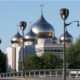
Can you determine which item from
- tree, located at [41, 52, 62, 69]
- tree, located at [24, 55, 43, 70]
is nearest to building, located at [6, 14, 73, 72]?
tree, located at [41, 52, 62, 69]

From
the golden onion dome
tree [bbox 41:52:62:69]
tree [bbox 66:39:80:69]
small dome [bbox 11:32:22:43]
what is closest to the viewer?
tree [bbox 41:52:62:69]

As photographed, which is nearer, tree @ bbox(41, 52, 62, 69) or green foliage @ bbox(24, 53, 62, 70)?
green foliage @ bbox(24, 53, 62, 70)

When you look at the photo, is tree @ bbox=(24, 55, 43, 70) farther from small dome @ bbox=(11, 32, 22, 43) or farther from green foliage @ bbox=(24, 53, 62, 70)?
small dome @ bbox=(11, 32, 22, 43)

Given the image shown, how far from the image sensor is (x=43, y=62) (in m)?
120

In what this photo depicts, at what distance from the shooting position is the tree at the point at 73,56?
118m

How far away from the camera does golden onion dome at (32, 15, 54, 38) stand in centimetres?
12525

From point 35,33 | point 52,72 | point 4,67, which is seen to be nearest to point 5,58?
point 4,67

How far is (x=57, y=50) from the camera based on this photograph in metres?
136

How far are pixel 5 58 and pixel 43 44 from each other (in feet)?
87.7

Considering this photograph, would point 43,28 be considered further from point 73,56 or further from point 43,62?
point 73,56

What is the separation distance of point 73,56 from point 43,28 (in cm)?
970

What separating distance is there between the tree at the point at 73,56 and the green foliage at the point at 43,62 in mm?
2391

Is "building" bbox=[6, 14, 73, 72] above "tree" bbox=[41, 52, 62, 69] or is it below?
above

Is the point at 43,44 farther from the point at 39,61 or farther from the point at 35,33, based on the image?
the point at 39,61
